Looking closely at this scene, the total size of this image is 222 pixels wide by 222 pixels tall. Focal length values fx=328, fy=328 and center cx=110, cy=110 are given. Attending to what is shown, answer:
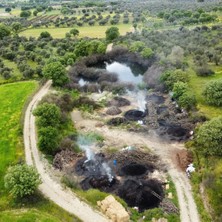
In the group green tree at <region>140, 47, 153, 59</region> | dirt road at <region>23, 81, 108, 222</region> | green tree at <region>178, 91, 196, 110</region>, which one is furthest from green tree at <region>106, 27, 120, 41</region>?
dirt road at <region>23, 81, 108, 222</region>

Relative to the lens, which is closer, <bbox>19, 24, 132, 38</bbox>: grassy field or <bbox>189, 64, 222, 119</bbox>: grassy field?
<bbox>189, 64, 222, 119</bbox>: grassy field

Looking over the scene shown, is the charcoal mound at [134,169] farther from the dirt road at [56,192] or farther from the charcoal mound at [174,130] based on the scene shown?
the charcoal mound at [174,130]

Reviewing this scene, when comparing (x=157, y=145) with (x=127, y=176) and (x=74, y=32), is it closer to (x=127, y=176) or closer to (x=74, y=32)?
(x=127, y=176)

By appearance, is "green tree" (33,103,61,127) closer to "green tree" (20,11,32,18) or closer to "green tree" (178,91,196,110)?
"green tree" (178,91,196,110)

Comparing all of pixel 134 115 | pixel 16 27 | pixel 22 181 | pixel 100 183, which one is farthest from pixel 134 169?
pixel 16 27

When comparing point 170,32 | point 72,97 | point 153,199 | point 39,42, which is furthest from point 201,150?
point 39,42

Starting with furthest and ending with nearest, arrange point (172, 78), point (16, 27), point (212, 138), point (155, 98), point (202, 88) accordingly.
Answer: point (16, 27), point (172, 78), point (155, 98), point (202, 88), point (212, 138)
